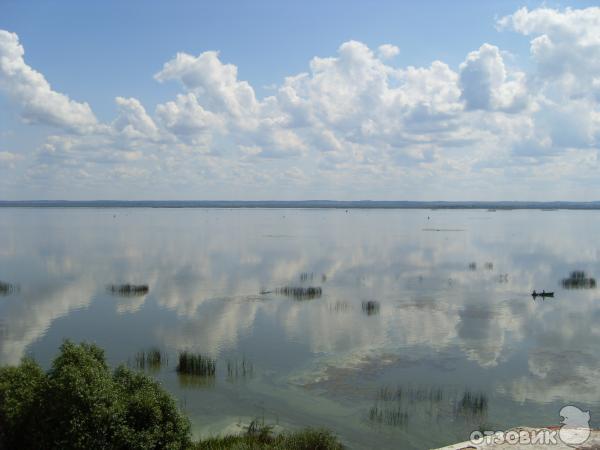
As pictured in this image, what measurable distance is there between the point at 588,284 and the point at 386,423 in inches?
1731

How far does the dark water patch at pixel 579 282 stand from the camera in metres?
55.2

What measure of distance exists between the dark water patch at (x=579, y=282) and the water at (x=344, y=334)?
5.17 ft

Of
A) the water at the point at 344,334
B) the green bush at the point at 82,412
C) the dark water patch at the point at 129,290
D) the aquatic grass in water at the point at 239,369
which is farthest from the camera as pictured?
the dark water patch at the point at 129,290

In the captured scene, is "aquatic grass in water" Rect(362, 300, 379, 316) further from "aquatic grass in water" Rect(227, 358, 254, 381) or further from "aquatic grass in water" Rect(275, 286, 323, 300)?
"aquatic grass in water" Rect(227, 358, 254, 381)

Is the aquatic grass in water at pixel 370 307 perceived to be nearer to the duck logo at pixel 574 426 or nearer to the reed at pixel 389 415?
the reed at pixel 389 415

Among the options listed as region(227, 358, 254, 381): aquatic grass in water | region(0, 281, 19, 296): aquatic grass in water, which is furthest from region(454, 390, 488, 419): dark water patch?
region(0, 281, 19, 296): aquatic grass in water

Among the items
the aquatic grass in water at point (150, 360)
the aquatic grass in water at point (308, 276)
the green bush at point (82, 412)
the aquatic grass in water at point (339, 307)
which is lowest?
the aquatic grass in water at point (150, 360)

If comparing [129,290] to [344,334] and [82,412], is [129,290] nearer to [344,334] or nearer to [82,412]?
[344,334]

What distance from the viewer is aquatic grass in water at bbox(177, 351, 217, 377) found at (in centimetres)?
2758

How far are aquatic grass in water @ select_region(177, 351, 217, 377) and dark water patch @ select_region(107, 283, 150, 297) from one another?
21467 millimetres

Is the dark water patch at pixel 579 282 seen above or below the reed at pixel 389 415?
above

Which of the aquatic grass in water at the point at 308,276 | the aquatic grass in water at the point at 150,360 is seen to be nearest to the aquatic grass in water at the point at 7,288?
the aquatic grass in water at the point at 150,360

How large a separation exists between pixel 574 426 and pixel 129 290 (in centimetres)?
4020

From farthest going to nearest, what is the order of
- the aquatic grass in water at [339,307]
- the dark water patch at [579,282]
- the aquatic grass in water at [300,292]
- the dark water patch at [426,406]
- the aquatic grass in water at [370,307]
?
the dark water patch at [579,282] → the aquatic grass in water at [300,292] → the aquatic grass in water at [339,307] → the aquatic grass in water at [370,307] → the dark water patch at [426,406]
